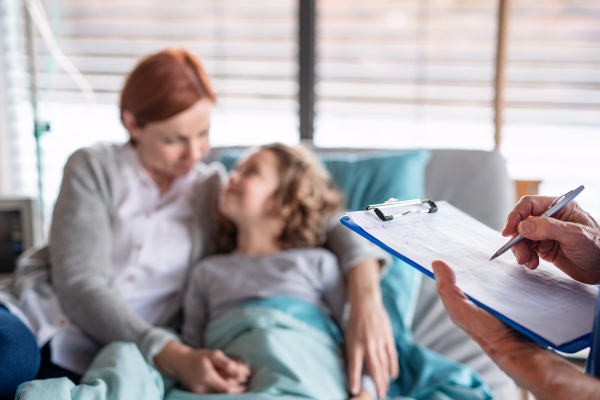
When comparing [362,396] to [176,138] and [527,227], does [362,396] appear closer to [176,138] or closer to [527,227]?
[527,227]

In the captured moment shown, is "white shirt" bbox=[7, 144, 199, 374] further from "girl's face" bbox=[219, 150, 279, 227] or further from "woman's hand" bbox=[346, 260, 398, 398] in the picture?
"woman's hand" bbox=[346, 260, 398, 398]

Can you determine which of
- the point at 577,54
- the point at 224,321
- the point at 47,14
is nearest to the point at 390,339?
the point at 224,321

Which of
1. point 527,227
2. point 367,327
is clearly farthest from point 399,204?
point 367,327

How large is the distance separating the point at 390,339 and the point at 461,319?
0.47 m

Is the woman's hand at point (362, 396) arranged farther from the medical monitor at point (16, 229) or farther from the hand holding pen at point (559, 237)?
the medical monitor at point (16, 229)

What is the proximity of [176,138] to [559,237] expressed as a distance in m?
0.97

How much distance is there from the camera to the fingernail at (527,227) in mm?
678

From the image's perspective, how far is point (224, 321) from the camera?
115cm

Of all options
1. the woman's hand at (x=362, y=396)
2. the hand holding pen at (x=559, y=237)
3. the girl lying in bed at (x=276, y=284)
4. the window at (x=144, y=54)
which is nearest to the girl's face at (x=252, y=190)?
the girl lying in bed at (x=276, y=284)

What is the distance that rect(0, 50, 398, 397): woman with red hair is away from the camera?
3.64 ft

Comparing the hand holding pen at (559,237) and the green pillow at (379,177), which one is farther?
the green pillow at (379,177)

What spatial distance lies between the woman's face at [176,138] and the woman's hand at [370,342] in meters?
0.59

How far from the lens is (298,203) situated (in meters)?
1.37

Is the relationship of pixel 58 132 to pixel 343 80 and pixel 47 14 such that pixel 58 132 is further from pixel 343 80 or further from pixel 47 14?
pixel 343 80
